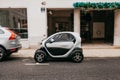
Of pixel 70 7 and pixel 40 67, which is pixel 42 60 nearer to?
pixel 40 67

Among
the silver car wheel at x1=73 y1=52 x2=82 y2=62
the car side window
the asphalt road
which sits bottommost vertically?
the asphalt road

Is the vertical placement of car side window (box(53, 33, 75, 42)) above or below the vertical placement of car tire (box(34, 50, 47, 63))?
above

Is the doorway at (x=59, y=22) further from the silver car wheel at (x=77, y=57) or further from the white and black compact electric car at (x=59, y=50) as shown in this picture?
the silver car wheel at (x=77, y=57)

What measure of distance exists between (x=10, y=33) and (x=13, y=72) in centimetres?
321

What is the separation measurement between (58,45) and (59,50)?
0.25 metres

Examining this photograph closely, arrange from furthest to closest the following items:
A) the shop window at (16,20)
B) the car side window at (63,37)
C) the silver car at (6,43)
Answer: the shop window at (16,20)
the silver car at (6,43)
the car side window at (63,37)

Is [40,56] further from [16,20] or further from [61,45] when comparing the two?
[16,20]

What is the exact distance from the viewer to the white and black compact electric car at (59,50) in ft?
34.1

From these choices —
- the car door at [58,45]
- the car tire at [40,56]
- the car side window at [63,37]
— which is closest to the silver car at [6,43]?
the car tire at [40,56]

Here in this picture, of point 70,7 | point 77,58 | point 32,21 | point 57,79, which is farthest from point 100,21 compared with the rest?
point 57,79

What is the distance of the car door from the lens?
10461mm

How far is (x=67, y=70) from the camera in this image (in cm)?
856

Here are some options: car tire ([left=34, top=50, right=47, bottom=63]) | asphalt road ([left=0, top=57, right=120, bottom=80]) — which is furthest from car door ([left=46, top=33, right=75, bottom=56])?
asphalt road ([left=0, top=57, right=120, bottom=80])

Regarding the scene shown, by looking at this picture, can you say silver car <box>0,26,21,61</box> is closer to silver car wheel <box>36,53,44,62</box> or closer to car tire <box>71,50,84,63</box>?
silver car wheel <box>36,53,44,62</box>
